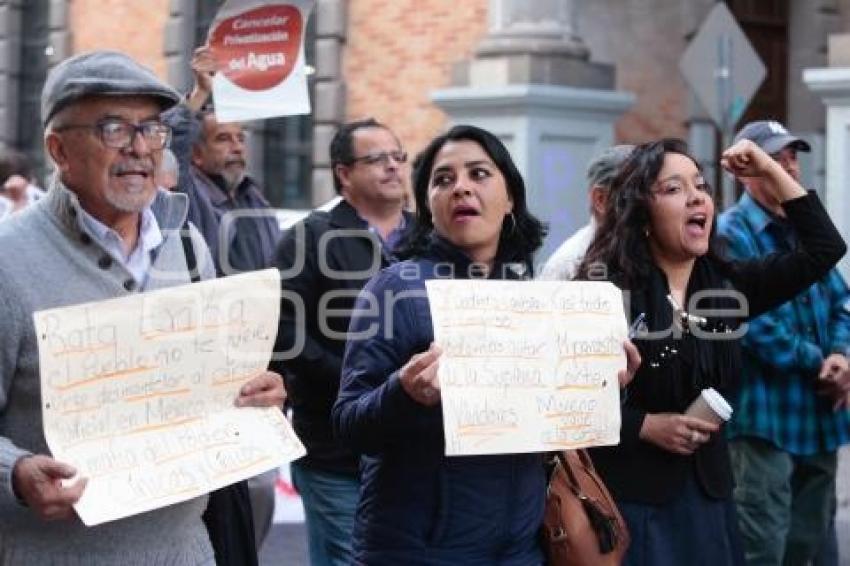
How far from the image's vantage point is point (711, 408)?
15.6 ft

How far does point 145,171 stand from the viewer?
12.6 feet

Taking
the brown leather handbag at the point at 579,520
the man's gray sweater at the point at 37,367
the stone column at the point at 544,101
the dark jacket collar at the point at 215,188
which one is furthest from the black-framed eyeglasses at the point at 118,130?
the stone column at the point at 544,101

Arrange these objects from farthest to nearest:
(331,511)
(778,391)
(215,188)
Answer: (215,188) → (778,391) → (331,511)

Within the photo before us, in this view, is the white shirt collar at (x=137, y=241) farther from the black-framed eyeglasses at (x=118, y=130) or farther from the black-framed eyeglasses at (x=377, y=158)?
the black-framed eyeglasses at (x=377, y=158)

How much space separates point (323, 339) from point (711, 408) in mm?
1835

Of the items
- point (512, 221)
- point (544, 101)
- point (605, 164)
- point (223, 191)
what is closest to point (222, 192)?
point (223, 191)

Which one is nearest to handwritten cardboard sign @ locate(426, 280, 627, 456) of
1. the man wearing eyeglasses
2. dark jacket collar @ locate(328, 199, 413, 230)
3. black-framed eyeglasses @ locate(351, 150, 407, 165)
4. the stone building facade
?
the man wearing eyeglasses

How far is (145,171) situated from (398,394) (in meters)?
0.71

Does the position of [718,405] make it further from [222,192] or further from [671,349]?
[222,192]

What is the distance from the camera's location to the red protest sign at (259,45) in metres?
7.01

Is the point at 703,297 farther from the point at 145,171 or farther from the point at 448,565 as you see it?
the point at 145,171

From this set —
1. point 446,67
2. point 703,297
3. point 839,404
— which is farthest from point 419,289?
point 446,67

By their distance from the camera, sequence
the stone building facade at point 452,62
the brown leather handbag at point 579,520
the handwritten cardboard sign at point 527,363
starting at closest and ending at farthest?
1. the handwritten cardboard sign at point 527,363
2. the brown leather handbag at point 579,520
3. the stone building facade at point 452,62

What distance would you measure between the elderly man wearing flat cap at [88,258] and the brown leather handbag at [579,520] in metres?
0.81
